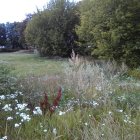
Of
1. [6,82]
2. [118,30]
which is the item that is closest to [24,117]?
[6,82]

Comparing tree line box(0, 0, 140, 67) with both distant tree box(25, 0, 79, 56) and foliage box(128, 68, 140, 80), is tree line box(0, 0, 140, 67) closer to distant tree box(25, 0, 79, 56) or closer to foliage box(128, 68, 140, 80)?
foliage box(128, 68, 140, 80)

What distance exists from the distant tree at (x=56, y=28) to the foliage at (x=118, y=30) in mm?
6756

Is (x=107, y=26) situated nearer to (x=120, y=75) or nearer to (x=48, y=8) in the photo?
(x=120, y=75)

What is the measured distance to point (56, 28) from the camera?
22938 mm

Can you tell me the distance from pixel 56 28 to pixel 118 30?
27.1 ft

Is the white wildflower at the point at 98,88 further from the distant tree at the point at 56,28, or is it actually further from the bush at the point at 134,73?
the distant tree at the point at 56,28

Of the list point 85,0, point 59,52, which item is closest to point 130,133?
point 85,0

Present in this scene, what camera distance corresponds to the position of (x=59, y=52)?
23.1 metres

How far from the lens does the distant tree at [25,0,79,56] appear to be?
22.9 m

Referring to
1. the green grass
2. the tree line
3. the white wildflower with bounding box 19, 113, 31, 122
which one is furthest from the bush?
the white wildflower with bounding box 19, 113, 31, 122

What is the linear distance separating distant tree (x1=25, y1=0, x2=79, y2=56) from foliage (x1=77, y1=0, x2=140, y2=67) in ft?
22.2

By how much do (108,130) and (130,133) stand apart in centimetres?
31

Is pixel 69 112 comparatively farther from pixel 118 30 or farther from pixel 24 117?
pixel 118 30

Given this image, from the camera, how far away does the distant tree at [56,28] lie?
902 inches
